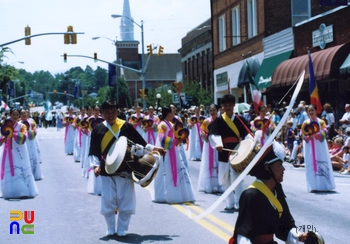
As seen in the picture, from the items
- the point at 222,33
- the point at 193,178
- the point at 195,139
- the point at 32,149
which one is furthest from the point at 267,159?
the point at 222,33

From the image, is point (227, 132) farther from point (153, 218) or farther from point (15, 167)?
point (15, 167)

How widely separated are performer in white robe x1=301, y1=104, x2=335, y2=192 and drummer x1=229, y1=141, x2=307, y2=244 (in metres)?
9.20

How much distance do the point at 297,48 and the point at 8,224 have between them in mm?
23896

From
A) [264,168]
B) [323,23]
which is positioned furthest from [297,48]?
[264,168]

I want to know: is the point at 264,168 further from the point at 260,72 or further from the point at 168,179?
the point at 260,72

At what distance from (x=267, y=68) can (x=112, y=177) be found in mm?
27554

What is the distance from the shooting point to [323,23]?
93.9ft

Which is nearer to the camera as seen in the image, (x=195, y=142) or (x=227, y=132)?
(x=227, y=132)

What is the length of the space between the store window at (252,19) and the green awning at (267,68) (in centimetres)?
372

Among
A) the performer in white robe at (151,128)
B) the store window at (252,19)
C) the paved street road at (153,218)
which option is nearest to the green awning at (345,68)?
the performer in white robe at (151,128)

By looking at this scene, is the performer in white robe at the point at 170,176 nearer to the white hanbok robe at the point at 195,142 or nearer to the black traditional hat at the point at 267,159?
the black traditional hat at the point at 267,159

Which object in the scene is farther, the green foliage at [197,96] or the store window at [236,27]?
the green foliage at [197,96]

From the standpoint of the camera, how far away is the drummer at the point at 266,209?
15.3 ft

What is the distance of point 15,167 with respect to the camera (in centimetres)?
1374
